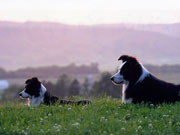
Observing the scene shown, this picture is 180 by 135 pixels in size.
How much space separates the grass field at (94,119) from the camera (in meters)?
6.69

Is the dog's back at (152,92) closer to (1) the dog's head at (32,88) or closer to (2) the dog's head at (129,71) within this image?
(2) the dog's head at (129,71)

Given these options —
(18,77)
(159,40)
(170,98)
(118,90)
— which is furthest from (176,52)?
(170,98)

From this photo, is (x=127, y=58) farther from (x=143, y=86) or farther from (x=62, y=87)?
(x=62, y=87)

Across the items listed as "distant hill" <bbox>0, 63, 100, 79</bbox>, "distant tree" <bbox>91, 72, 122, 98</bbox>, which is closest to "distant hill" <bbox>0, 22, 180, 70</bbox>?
"distant hill" <bbox>0, 63, 100, 79</bbox>

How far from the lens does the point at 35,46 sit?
7756 centimetres

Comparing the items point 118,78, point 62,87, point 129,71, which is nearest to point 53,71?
point 62,87

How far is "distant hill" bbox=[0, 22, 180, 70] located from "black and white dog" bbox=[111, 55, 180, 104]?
58326 mm

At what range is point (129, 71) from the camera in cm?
957

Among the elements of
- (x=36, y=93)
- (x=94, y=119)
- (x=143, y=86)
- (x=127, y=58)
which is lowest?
(x=94, y=119)

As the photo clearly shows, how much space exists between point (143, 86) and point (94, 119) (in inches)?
99.0

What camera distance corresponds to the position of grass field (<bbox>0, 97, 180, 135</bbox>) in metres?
6.69

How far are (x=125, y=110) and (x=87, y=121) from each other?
4.90ft

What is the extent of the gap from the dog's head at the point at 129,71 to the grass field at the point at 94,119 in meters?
0.62

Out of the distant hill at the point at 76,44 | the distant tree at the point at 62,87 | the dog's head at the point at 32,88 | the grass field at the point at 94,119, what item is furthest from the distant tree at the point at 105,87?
the distant hill at the point at 76,44
